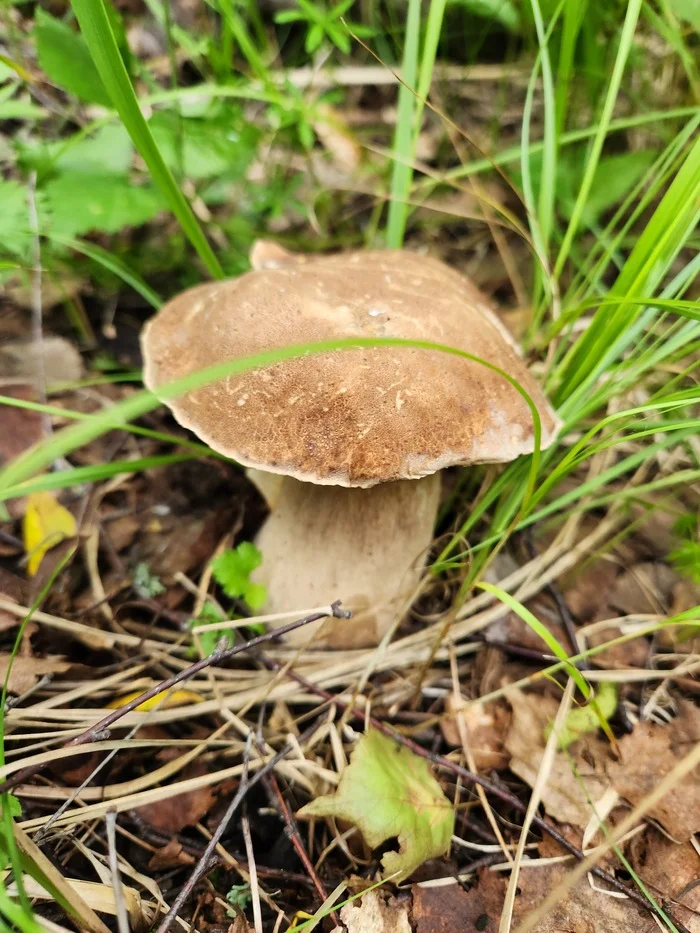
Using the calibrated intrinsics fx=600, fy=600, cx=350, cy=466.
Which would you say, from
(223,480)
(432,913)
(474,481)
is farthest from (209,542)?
(432,913)

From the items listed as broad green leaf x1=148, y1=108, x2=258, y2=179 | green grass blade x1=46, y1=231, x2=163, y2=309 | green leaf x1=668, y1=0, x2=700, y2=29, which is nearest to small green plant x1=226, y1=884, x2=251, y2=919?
green grass blade x1=46, y1=231, x2=163, y2=309

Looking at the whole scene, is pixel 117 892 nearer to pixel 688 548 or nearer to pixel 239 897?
pixel 239 897

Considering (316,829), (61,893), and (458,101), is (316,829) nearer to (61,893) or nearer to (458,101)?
(61,893)

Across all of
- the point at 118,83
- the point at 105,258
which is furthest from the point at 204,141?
the point at 118,83

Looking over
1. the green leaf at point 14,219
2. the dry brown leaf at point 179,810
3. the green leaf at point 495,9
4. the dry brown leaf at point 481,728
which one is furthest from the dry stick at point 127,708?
the green leaf at point 495,9

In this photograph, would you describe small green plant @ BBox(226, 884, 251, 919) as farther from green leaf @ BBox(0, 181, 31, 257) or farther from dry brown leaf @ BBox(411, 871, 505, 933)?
green leaf @ BBox(0, 181, 31, 257)

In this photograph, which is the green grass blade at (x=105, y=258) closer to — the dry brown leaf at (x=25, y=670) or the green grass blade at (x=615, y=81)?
the dry brown leaf at (x=25, y=670)
